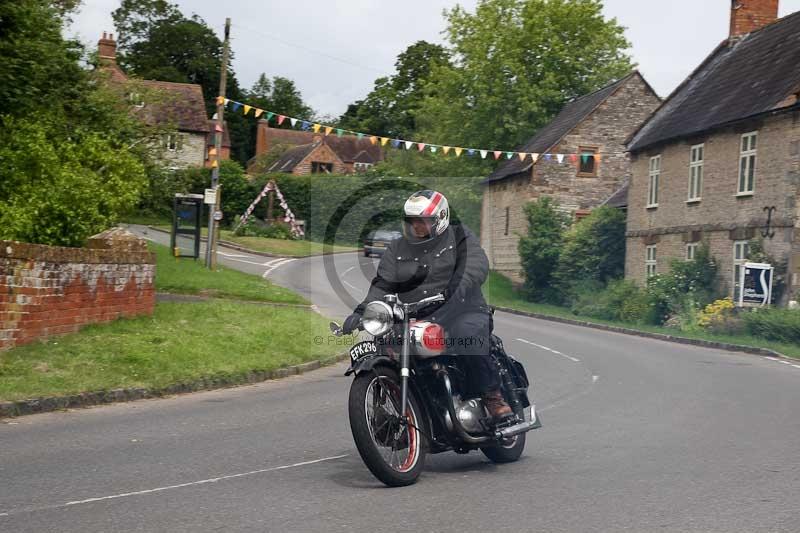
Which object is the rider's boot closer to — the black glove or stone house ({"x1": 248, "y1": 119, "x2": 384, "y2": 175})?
the black glove

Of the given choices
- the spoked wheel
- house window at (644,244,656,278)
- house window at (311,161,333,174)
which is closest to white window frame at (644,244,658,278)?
house window at (644,244,656,278)

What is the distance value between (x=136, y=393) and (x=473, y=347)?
230 inches

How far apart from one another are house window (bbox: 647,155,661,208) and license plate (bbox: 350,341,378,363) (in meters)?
31.1

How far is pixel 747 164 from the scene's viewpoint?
99.7 ft

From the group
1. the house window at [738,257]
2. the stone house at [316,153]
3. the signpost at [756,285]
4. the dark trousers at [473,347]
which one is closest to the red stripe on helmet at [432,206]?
the dark trousers at [473,347]

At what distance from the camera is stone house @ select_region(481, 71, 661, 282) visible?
165 feet

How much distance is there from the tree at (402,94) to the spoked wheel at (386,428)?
78346 mm

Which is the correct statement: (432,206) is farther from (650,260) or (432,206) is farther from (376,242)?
(376,242)

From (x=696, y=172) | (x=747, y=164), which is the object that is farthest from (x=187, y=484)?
(x=696, y=172)

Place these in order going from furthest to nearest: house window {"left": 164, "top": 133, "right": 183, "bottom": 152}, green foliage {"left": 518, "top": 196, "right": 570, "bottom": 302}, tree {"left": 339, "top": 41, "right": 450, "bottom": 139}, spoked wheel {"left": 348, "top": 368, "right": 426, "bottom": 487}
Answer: tree {"left": 339, "top": 41, "right": 450, "bottom": 139} → green foliage {"left": 518, "top": 196, "right": 570, "bottom": 302} → house window {"left": 164, "top": 133, "right": 183, "bottom": 152} → spoked wheel {"left": 348, "top": 368, "right": 426, "bottom": 487}

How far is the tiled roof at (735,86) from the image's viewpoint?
1172 inches

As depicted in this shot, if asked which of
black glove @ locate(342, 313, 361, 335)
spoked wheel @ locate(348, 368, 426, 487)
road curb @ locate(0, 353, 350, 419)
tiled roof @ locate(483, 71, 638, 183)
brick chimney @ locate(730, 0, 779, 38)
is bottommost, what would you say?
road curb @ locate(0, 353, 350, 419)

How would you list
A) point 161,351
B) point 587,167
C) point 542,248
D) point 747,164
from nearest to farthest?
point 161,351, point 747,164, point 542,248, point 587,167

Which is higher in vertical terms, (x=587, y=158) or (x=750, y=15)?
(x=750, y=15)
